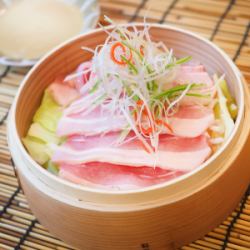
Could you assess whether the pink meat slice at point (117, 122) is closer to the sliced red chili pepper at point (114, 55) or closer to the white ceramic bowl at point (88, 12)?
the sliced red chili pepper at point (114, 55)

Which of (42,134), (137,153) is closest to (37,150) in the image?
(42,134)

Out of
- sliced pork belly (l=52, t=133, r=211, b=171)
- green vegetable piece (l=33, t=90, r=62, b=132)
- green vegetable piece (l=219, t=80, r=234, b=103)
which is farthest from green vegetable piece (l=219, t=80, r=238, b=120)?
green vegetable piece (l=33, t=90, r=62, b=132)

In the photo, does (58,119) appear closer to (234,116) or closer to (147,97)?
(147,97)

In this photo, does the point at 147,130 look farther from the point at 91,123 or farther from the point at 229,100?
the point at 229,100

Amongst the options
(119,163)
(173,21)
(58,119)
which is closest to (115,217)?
(119,163)

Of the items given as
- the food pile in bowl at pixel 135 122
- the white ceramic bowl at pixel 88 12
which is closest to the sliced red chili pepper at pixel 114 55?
the food pile in bowl at pixel 135 122
